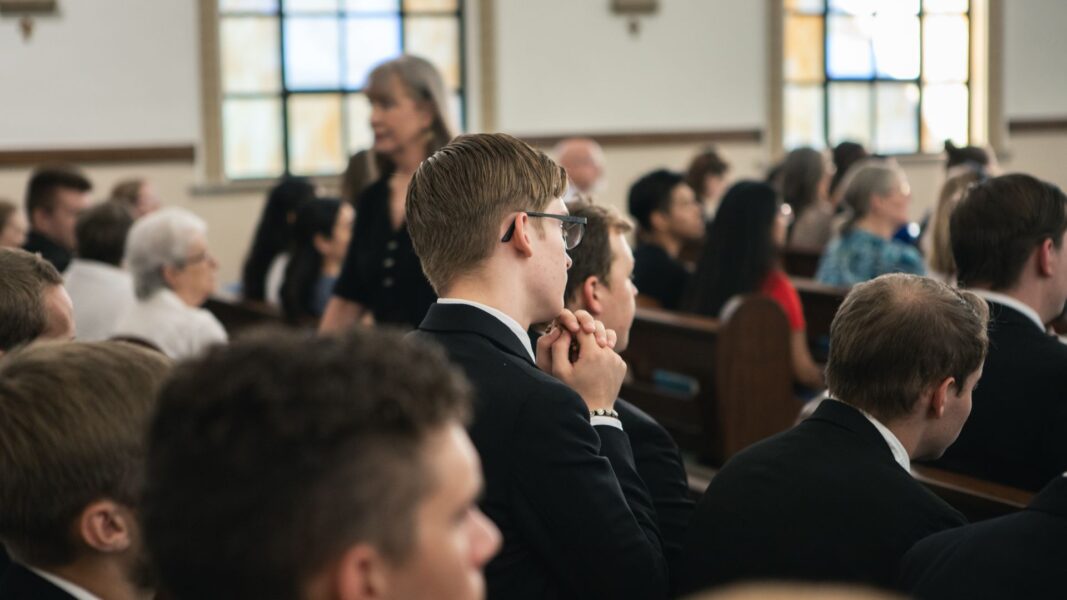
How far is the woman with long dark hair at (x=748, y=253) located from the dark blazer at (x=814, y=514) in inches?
124

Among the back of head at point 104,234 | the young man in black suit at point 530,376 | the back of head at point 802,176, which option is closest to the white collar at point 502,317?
the young man in black suit at point 530,376

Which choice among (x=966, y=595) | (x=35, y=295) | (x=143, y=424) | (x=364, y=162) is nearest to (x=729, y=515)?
(x=966, y=595)

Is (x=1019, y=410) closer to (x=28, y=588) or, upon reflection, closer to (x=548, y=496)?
(x=548, y=496)

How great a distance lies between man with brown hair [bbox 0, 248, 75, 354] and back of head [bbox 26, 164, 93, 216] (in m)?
4.51

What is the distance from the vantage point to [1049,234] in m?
3.15

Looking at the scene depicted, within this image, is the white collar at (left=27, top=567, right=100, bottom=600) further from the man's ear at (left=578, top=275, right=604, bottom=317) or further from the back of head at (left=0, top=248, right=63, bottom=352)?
the man's ear at (left=578, top=275, right=604, bottom=317)

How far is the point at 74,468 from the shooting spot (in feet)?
4.98

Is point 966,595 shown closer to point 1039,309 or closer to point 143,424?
point 143,424

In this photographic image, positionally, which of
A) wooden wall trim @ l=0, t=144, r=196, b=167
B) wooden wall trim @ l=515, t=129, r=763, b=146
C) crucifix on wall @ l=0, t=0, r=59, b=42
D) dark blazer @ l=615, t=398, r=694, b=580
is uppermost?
crucifix on wall @ l=0, t=0, r=59, b=42

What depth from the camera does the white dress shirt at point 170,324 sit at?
177 inches

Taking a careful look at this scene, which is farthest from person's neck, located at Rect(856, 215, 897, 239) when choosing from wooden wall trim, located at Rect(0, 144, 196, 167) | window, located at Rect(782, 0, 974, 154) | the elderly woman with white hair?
window, located at Rect(782, 0, 974, 154)

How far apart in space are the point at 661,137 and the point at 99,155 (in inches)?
184

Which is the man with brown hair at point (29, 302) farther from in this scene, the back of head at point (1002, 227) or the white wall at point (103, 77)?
the white wall at point (103, 77)

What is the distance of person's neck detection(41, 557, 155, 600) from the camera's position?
62.0 inches
